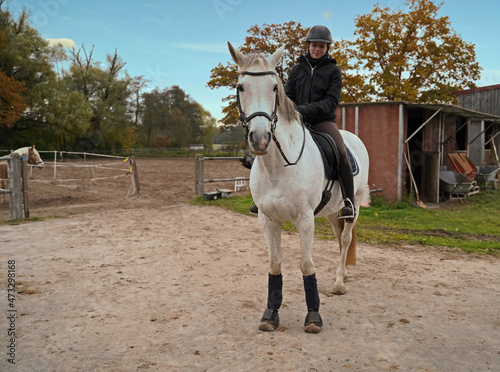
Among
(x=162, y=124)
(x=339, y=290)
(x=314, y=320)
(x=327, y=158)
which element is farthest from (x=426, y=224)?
(x=162, y=124)

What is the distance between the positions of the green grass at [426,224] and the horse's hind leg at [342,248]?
2.27m

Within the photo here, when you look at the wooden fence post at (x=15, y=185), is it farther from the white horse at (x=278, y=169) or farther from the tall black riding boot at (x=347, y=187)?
the tall black riding boot at (x=347, y=187)

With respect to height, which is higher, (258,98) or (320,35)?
(320,35)

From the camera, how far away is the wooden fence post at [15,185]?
818cm

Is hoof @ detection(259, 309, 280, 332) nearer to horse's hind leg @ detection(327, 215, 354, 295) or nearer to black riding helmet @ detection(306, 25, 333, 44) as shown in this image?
horse's hind leg @ detection(327, 215, 354, 295)

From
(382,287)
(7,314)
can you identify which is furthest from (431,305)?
(7,314)

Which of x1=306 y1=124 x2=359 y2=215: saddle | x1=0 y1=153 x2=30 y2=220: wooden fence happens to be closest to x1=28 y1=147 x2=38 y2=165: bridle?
x1=0 y1=153 x2=30 y2=220: wooden fence

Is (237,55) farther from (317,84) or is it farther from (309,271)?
(309,271)

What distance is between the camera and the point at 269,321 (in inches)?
127

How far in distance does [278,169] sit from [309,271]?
954 mm

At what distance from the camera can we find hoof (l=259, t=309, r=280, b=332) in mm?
3186

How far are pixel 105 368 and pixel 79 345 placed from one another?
1.56 feet

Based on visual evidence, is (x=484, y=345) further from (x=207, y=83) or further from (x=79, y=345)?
(x=207, y=83)

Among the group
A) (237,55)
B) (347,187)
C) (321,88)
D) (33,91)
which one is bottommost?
(347,187)
